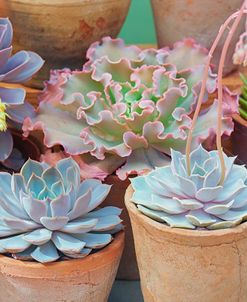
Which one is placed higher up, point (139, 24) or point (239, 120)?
point (239, 120)

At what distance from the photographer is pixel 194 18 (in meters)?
0.96

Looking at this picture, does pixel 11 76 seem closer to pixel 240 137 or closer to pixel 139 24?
pixel 240 137

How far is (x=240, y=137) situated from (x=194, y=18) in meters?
0.19

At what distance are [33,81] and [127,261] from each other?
29cm

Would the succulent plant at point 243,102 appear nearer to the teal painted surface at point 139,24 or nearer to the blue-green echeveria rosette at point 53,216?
the blue-green echeveria rosette at point 53,216

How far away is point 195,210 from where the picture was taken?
68 centimetres

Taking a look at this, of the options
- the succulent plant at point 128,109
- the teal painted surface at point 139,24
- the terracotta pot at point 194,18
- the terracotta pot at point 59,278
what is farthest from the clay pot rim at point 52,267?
the teal painted surface at point 139,24

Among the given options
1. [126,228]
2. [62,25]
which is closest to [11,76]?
[62,25]

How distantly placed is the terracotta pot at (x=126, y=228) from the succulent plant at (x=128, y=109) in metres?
0.02

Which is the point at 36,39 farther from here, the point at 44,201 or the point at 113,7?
the point at 44,201

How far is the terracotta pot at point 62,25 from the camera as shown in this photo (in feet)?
2.94

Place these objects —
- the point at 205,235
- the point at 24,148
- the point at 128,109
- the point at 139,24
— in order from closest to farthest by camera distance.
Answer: the point at 205,235 < the point at 128,109 < the point at 24,148 < the point at 139,24

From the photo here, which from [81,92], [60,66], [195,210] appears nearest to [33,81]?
[60,66]

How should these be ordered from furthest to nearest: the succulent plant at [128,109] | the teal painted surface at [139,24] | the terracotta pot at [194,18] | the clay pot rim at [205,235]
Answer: the teal painted surface at [139,24]
the terracotta pot at [194,18]
the succulent plant at [128,109]
the clay pot rim at [205,235]
